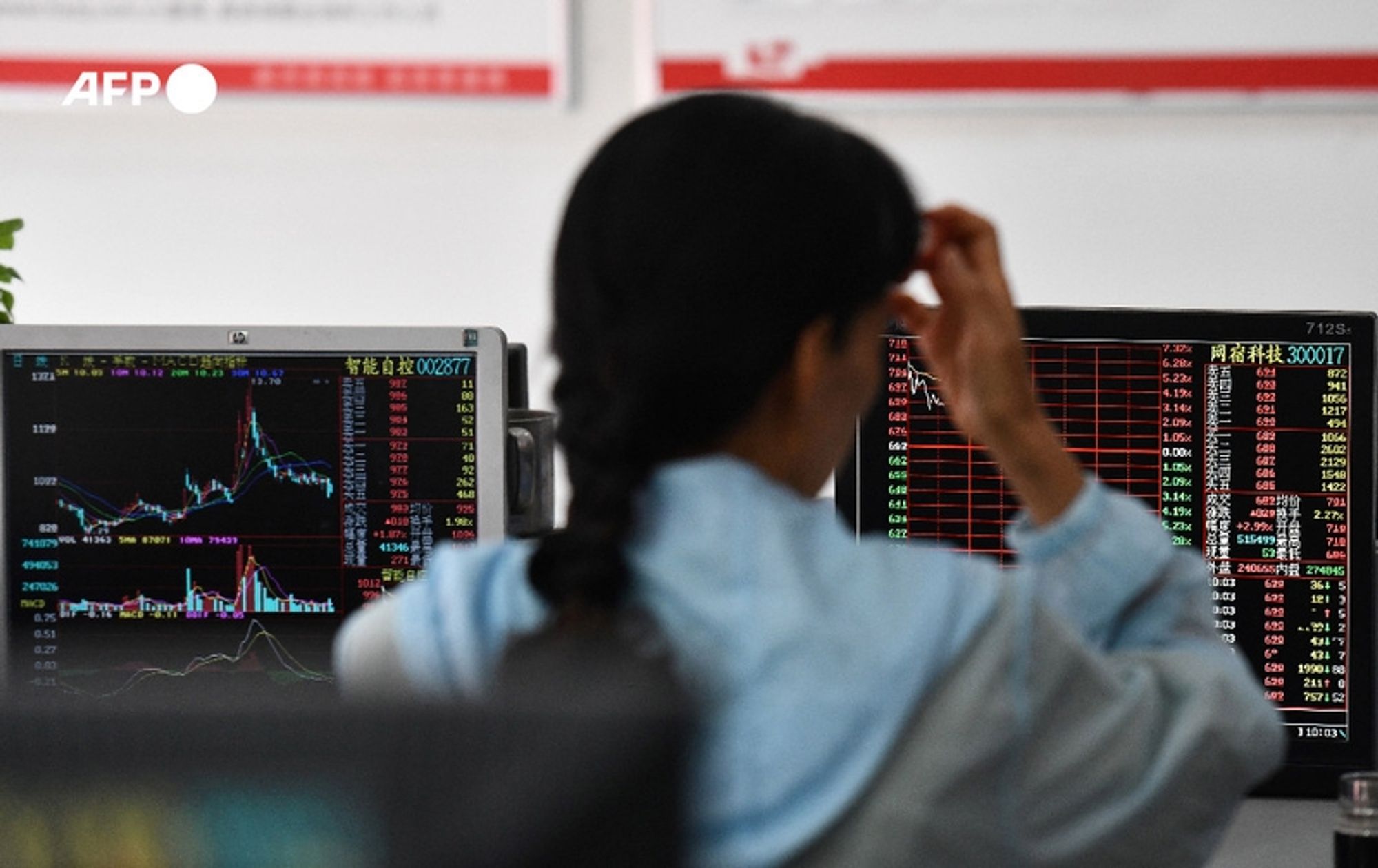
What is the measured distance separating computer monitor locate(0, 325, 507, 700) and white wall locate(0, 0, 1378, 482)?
149 cm

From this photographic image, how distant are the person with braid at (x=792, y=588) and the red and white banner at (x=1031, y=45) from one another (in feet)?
6.84

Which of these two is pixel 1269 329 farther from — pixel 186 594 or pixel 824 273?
pixel 186 594

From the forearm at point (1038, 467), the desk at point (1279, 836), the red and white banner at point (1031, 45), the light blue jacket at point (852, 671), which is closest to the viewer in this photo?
the light blue jacket at point (852, 671)

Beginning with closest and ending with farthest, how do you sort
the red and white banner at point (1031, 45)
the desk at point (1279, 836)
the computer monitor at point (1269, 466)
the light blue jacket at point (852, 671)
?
the light blue jacket at point (852, 671) < the desk at point (1279, 836) < the computer monitor at point (1269, 466) < the red and white banner at point (1031, 45)

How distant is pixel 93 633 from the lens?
1424 millimetres

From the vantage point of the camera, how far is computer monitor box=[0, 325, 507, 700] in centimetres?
141

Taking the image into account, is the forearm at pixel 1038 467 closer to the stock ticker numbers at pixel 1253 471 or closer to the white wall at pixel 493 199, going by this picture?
the stock ticker numbers at pixel 1253 471

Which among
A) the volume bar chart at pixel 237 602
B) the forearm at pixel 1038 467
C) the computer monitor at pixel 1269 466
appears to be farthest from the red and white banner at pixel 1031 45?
the forearm at pixel 1038 467

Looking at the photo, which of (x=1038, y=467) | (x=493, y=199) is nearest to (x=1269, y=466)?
(x=1038, y=467)

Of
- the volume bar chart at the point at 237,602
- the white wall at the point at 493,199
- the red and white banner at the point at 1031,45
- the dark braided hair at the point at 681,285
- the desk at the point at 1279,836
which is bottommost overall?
the desk at the point at 1279,836

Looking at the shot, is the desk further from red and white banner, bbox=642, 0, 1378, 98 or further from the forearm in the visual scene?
red and white banner, bbox=642, 0, 1378, 98

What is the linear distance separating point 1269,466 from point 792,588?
86 centimetres

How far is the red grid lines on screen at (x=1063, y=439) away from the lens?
1368 mm

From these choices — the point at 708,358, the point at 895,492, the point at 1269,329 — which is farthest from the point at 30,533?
the point at 1269,329
